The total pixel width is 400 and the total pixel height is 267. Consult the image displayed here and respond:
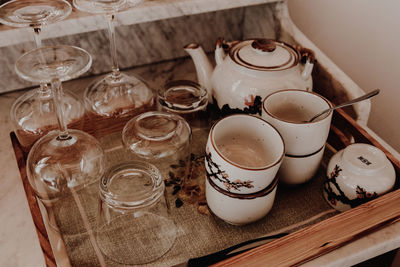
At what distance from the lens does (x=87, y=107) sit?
0.75 metres

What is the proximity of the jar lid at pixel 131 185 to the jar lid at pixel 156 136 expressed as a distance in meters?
0.03

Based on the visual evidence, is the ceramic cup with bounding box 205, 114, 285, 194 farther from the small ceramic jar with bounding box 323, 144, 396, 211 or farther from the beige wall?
the beige wall

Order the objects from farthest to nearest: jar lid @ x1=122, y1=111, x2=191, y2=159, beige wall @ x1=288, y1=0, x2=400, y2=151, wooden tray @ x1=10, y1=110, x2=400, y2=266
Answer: beige wall @ x1=288, y1=0, x2=400, y2=151
jar lid @ x1=122, y1=111, x2=191, y2=159
wooden tray @ x1=10, y1=110, x2=400, y2=266

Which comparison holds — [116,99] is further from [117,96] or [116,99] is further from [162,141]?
[162,141]

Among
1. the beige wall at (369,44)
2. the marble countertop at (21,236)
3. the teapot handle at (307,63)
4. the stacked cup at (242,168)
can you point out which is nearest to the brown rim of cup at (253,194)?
the stacked cup at (242,168)

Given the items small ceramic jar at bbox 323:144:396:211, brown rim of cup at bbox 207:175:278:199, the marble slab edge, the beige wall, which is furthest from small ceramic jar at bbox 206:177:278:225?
the beige wall

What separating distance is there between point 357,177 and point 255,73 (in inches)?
8.6

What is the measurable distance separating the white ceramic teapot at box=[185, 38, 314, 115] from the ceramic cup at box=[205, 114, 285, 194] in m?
0.07

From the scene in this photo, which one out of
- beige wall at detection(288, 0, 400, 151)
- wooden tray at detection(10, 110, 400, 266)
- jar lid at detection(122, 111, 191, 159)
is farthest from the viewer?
beige wall at detection(288, 0, 400, 151)

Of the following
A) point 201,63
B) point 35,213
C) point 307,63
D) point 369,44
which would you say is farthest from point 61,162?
point 369,44

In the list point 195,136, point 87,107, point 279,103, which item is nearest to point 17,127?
point 87,107

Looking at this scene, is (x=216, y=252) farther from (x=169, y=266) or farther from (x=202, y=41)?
(x=202, y=41)

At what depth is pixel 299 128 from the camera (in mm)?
578

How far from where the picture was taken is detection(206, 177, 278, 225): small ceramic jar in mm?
552
